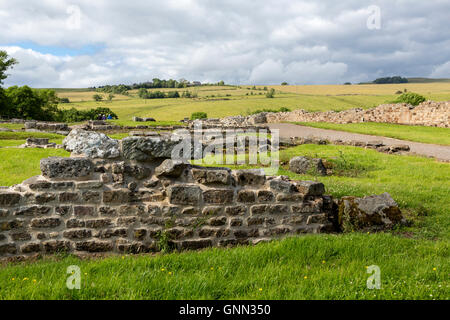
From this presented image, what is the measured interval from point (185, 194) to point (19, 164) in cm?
830

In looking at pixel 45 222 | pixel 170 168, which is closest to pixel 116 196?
pixel 170 168

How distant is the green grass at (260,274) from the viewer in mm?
3711

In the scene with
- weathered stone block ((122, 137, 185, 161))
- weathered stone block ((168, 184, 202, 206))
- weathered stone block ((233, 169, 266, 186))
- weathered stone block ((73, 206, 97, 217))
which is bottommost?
weathered stone block ((73, 206, 97, 217))

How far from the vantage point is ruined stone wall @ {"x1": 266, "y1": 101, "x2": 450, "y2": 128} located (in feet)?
83.5

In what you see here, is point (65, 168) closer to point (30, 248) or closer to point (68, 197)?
point (68, 197)

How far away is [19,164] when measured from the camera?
11109 mm

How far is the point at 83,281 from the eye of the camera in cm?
385

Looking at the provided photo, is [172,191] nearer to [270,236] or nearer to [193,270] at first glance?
[193,270]

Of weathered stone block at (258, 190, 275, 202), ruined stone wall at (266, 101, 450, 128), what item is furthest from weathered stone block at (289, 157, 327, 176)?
ruined stone wall at (266, 101, 450, 128)

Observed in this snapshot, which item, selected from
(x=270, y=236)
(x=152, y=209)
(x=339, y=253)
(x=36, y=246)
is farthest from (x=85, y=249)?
(x=339, y=253)

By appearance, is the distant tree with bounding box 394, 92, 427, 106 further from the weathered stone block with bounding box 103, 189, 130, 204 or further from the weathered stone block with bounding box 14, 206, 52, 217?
the weathered stone block with bounding box 14, 206, 52, 217

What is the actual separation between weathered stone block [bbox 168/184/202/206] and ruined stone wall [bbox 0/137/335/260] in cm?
2

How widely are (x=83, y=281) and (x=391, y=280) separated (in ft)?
11.9

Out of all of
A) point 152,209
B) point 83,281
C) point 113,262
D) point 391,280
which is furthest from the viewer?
point 152,209
